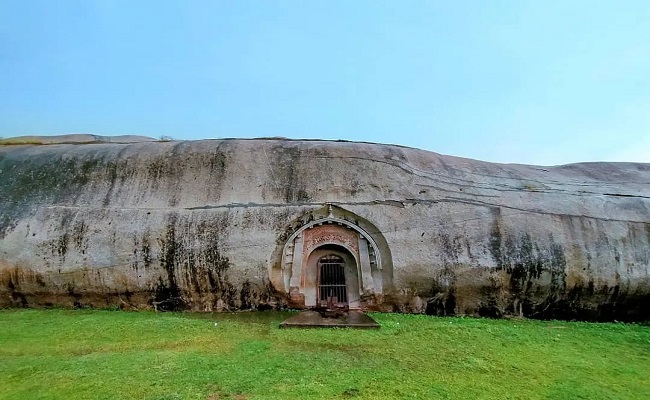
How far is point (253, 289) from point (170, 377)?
147 inches

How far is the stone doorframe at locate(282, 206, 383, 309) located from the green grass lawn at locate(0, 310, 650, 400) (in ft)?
1.73

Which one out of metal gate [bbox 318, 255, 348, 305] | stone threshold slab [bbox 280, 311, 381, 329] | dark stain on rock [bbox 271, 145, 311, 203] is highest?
dark stain on rock [bbox 271, 145, 311, 203]

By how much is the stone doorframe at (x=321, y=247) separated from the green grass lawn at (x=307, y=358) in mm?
527

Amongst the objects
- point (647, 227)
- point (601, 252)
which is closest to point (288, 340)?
point (601, 252)

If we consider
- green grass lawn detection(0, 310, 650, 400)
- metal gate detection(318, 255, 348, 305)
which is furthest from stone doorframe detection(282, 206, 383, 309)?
green grass lawn detection(0, 310, 650, 400)

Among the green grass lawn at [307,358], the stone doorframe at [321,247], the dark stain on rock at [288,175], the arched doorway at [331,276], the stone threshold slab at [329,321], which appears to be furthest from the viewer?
the dark stain on rock at [288,175]

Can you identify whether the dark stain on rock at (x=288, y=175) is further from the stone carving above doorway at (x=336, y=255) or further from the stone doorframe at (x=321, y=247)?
the stone doorframe at (x=321, y=247)

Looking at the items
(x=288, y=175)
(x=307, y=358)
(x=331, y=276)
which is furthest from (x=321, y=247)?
(x=307, y=358)

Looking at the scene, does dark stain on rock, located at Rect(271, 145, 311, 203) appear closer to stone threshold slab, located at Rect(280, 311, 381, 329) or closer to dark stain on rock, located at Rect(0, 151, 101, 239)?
stone threshold slab, located at Rect(280, 311, 381, 329)

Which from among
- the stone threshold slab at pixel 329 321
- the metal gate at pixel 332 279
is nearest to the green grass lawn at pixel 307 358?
the stone threshold slab at pixel 329 321

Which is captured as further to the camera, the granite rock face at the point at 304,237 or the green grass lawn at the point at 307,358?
the granite rock face at the point at 304,237

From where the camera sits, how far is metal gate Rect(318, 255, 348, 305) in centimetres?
982

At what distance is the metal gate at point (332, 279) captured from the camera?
9821 mm

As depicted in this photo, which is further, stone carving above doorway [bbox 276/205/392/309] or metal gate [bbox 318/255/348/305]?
metal gate [bbox 318/255/348/305]
